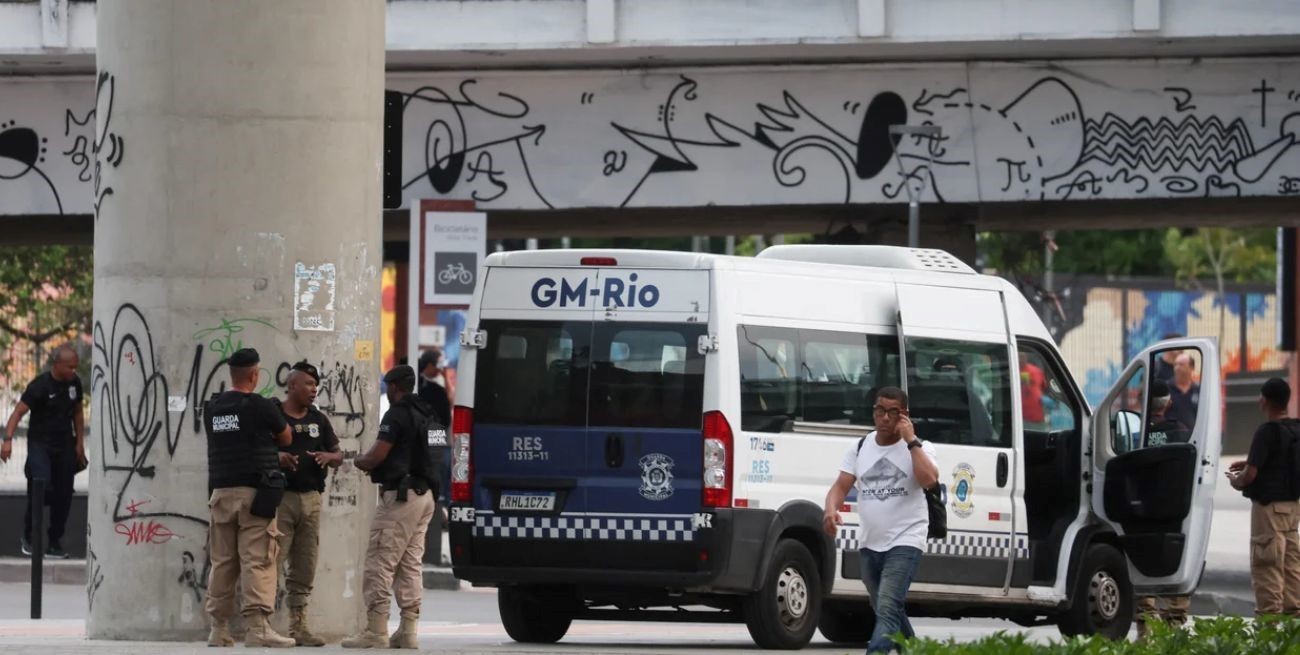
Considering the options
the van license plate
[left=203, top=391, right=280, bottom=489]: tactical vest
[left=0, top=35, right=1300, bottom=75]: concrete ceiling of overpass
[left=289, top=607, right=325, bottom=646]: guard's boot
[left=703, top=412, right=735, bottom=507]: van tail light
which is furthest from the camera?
[left=0, top=35, right=1300, bottom=75]: concrete ceiling of overpass

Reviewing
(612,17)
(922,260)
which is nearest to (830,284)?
(922,260)

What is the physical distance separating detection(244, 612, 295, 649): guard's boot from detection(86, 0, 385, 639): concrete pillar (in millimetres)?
501

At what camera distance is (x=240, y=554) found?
11969 mm

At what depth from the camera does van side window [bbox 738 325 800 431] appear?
41.9 feet

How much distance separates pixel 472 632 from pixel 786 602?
2.78 metres

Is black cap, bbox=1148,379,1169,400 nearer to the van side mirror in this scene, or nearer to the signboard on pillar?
the van side mirror

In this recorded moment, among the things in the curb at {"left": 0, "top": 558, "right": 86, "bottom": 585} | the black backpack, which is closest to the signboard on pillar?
the curb at {"left": 0, "top": 558, "right": 86, "bottom": 585}

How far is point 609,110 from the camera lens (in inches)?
805

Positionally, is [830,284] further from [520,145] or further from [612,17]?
[520,145]

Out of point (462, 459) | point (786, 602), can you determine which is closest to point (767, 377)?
point (786, 602)

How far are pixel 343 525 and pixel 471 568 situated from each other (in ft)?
2.57

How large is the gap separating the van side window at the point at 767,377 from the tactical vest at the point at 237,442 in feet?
8.62

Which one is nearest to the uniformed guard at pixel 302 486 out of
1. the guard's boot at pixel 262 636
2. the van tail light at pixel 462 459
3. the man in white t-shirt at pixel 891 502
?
the guard's boot at pixel 262 636

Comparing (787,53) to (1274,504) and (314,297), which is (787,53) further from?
(314,297)
